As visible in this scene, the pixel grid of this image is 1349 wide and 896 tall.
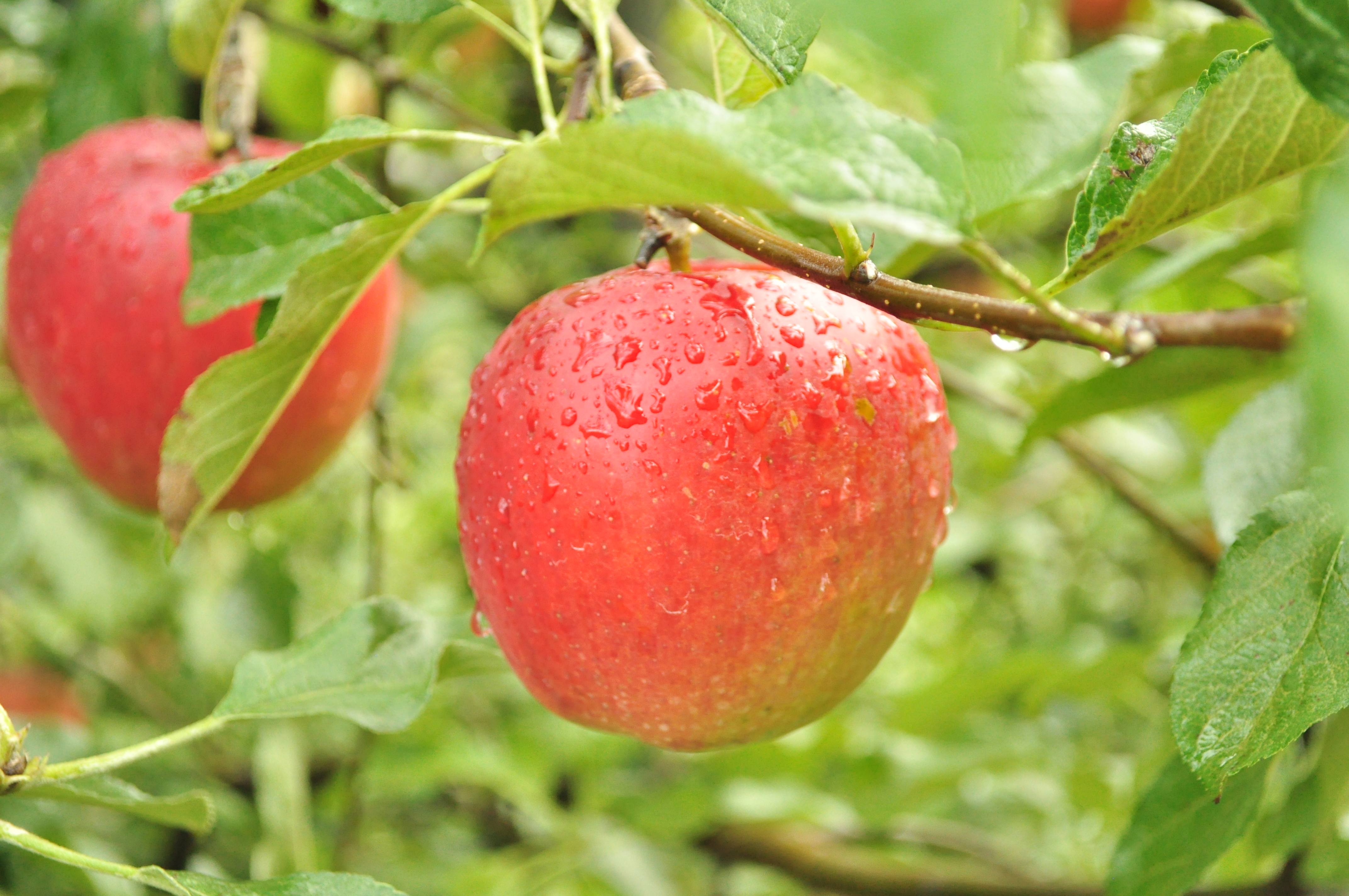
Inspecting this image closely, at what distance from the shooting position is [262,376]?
1.73ft

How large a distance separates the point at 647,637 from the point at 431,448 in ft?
4.45

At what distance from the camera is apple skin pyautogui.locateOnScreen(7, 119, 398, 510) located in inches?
26.5

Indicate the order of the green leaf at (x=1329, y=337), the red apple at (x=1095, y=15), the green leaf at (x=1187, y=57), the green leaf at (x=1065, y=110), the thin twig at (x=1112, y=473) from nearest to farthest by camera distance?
the green leaf at (x=1329, y=337)
the green leaf at (x=1065, y=110)
the green leaf at (x=1187, y=57)
the thin twig at (x=1112, y=473)
the red apple at (x=1095, y=15)

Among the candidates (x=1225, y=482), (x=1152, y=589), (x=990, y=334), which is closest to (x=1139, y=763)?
(x=1225, y=482)

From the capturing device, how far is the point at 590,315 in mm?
475

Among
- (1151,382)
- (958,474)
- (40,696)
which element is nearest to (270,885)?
(1151,382)

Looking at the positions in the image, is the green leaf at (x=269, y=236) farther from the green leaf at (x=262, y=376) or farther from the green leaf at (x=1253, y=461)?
the green leaf at (x=1253, y=461)

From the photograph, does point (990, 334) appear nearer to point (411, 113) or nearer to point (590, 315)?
point (590, 315)

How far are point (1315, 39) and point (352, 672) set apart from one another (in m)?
0.48

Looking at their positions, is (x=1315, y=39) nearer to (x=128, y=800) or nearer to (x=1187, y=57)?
(x=1187, y=57)

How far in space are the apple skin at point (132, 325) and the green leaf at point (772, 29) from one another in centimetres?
38

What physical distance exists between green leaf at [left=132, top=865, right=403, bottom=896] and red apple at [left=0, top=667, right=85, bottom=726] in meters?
0.99

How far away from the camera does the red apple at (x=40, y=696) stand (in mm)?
1377

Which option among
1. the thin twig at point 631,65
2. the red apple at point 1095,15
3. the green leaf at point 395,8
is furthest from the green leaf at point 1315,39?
the red apple at point 1095,15
